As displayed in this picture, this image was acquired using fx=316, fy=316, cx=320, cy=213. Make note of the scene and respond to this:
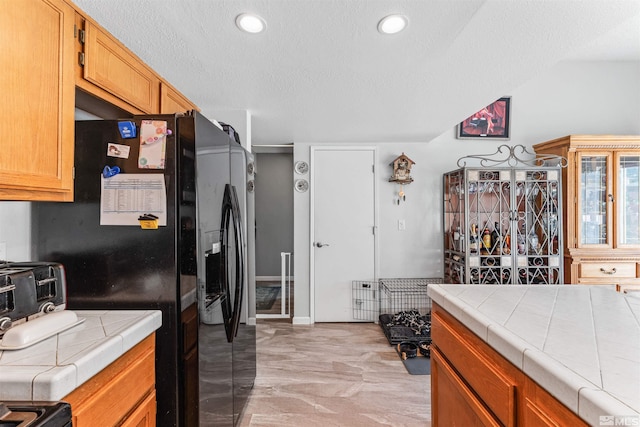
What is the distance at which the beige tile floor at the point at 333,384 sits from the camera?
1982 millimetres

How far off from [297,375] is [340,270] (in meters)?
1.47

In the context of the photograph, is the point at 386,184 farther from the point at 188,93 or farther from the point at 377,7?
the point at 377,7

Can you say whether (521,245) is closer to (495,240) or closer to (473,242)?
(495,240)

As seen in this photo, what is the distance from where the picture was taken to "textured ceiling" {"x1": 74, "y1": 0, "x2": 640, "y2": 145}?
129 centimetres

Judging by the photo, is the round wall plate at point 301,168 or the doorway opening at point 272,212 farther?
the doorway opening at point 272,212

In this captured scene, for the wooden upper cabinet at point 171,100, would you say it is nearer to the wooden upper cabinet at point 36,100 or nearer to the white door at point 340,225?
the wooden upper cabinet at point 36,100

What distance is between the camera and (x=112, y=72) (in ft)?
4.72

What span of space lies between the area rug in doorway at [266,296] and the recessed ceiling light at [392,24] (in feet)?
12.0

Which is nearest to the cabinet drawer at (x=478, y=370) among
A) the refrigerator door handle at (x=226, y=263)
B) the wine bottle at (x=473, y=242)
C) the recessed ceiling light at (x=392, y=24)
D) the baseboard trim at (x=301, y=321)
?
the refrigerator door handle at (x=226, y=263)

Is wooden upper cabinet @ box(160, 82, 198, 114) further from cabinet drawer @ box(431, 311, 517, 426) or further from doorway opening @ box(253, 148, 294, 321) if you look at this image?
doorway opening @ box(253, 148, 294, 321)

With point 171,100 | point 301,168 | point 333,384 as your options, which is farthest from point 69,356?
point 301,168

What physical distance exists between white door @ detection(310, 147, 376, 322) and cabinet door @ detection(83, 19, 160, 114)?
2.20 m

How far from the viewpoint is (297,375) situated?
2.48 metres

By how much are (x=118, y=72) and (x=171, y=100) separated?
0.52 m
